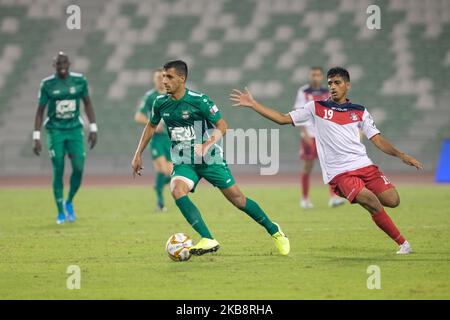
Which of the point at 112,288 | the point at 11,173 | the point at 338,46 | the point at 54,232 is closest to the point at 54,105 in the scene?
the point at 54,232

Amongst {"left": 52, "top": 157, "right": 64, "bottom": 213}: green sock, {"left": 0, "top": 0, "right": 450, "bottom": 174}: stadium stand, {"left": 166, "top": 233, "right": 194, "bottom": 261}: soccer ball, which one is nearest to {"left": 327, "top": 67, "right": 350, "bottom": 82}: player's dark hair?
{"left": 166, "top": 233, "right": 194, "bottom": 261}: soccer ball

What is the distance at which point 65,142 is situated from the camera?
1380 centimetres

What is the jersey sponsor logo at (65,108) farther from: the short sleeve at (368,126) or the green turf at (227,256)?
the short sleeve at (368,126)

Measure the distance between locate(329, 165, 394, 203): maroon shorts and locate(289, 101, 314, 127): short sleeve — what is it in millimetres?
757

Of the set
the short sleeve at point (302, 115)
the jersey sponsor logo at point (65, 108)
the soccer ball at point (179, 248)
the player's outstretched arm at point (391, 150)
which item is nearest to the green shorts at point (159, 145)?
the jersey sponsor logo at point (65, 108)

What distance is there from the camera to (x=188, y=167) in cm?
973

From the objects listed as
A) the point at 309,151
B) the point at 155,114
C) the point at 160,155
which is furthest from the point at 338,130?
the point at 160,155

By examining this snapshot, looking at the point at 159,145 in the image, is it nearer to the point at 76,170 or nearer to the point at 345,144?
the point at 76,170

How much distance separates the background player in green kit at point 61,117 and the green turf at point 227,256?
37.2 inches

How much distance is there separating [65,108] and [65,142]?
1.83ft

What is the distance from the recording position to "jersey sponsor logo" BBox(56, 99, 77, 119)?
536 inches

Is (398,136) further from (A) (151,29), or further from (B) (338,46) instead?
(A) (151,29)

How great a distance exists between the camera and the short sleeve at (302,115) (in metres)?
9.93
